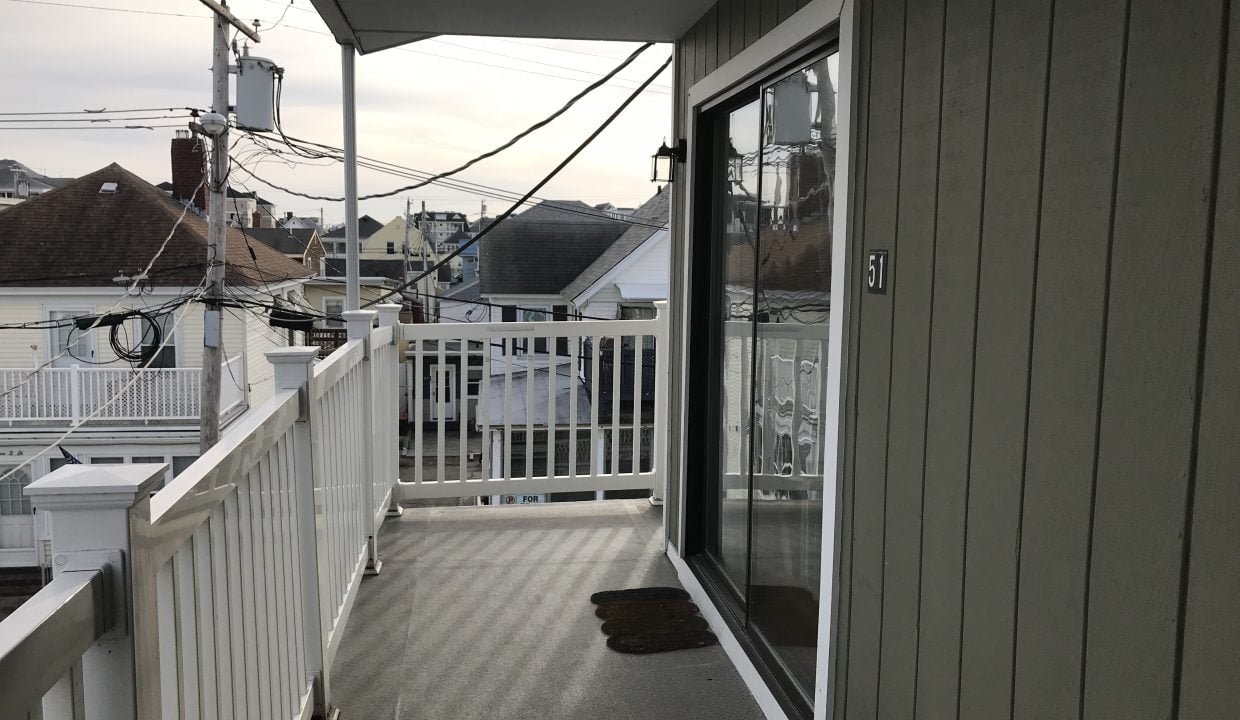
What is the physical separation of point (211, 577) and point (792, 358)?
63.6 inches

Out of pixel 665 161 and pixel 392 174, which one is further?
pixel 392 174

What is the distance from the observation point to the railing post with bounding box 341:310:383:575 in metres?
3.44

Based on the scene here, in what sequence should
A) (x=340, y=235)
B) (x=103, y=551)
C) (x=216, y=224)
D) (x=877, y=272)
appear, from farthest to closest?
(x=340, y=235) → (x=216, y=224) → (x=877, y=272) → (x=103, y=551)

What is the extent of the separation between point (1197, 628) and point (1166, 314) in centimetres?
36

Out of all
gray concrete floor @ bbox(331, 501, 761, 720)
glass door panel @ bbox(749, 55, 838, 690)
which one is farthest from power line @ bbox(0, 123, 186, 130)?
glass door panel @ bbox(749, 55, 838, 690)

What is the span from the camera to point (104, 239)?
1575 cm

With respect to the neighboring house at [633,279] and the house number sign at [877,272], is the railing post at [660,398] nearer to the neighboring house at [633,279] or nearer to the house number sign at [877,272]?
the house number sign at [877,272]

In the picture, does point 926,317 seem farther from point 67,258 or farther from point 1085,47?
point 67,258

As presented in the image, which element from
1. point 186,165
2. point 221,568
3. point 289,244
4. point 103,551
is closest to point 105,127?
point 186,165

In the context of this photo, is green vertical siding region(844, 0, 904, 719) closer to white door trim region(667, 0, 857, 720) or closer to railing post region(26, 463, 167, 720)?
white door trim region(667, 0, 857, 720)

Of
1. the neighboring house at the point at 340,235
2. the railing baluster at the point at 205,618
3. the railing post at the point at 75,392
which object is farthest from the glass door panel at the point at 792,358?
the neighboring house at the point at 340,235

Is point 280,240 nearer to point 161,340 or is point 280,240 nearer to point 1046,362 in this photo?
point 161,340

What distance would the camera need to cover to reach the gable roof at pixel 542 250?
15250 mm

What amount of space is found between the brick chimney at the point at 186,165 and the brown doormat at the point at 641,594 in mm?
12995
